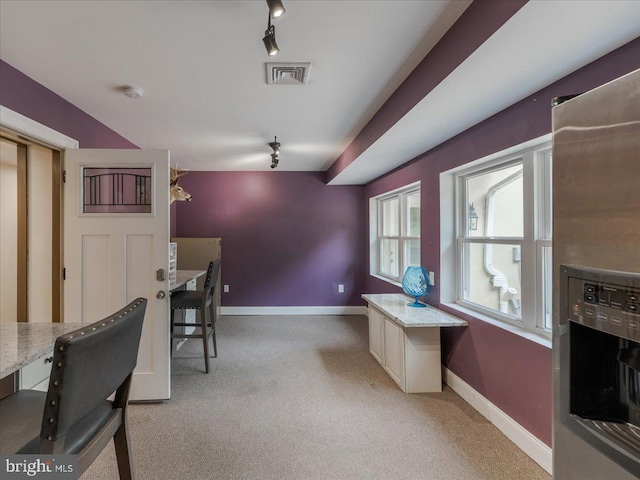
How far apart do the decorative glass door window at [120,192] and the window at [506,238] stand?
2600 millimetres

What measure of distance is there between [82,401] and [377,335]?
2.59 meters

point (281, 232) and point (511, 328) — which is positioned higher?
point (281, 232)

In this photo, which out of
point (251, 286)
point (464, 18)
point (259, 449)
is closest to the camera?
point (464, 18)

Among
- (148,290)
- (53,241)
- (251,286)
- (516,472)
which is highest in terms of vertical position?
(53,241)

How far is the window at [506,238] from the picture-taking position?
189cm

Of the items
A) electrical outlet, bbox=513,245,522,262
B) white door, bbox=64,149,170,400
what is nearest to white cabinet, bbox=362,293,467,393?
electrical outlet, bbox=513,245,522,262

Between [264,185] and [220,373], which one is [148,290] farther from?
[264,185]

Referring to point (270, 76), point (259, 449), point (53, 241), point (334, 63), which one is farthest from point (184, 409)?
point (334, 63)

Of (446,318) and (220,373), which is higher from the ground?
(446,318)

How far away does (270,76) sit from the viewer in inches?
79.9

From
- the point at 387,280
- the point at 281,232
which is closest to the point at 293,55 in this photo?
the point at 387,280

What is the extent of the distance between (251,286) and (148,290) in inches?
108

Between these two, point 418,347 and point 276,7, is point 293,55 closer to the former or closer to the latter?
point 276,7

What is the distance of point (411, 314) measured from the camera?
262 cm
